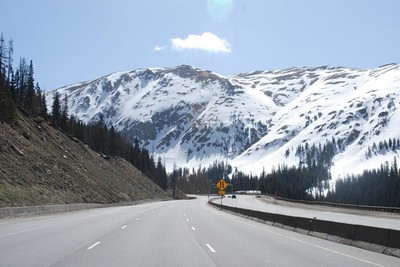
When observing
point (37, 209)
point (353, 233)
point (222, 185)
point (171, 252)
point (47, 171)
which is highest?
point (47, 171)

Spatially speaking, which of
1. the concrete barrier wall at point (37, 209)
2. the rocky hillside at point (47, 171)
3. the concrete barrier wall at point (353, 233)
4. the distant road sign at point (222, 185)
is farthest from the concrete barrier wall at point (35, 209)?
the concrete barrier wall at point (353, 233)

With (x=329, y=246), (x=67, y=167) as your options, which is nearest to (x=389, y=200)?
(x=67, y=167)

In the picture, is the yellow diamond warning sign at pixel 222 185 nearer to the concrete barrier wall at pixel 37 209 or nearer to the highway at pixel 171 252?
the concrete barrier wall at pixel 37 209

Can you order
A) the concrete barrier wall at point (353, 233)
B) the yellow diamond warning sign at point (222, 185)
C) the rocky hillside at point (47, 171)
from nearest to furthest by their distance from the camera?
the concrete barrier wall at point (353, 233), the rocky hillside at point (47, 171), the yellow diamond warning sign at point (222, 185)

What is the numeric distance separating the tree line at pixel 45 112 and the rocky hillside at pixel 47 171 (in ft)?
11.1

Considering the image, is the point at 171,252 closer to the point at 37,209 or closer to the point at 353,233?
the point at 353,233

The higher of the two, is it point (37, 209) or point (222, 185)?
point (222, 185)

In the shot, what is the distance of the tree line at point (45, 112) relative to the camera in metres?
66.8

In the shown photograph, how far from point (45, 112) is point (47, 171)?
4264 cm

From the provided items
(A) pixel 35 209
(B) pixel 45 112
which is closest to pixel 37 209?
(A) pixel 35 209

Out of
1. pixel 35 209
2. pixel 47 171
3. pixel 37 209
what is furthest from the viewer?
pixel 47 171

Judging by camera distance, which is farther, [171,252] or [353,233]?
[353,233]

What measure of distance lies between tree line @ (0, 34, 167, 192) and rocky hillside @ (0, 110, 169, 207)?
3386 millimetres

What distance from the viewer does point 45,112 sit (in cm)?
9406
